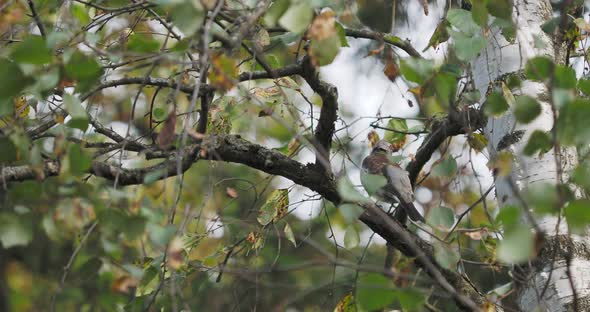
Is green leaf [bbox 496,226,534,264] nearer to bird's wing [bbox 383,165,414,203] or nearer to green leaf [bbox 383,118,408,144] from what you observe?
green leaf [bbox 383,118,408,144]

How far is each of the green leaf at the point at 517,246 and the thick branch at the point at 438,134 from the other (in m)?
1.06

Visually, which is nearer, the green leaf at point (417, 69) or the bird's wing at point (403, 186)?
the green leaf at point (417, 69)

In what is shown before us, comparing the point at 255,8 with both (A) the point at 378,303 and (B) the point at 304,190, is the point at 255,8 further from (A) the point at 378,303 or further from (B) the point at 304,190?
(B) the point at 304,190

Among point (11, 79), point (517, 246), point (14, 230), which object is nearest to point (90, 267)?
point (14, 230)

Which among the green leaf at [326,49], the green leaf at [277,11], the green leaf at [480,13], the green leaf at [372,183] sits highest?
the green leaf at [480,13]

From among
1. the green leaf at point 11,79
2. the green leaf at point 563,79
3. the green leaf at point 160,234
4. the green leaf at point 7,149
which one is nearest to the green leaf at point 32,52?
the green leaf at point 11,79

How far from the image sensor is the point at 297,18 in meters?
1.57

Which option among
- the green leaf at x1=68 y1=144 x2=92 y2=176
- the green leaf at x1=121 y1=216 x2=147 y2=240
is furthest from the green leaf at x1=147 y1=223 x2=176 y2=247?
the green leaf at x1=68 y1=144 x2=92 y2=176

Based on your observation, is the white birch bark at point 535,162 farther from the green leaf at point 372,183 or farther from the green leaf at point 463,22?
the green leaf at point 372,183

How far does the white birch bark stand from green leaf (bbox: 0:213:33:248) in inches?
46.9

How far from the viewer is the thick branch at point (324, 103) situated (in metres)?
2.15

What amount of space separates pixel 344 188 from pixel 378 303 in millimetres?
240

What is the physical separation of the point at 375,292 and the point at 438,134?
53.5 inches

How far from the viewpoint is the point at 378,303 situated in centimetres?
151
